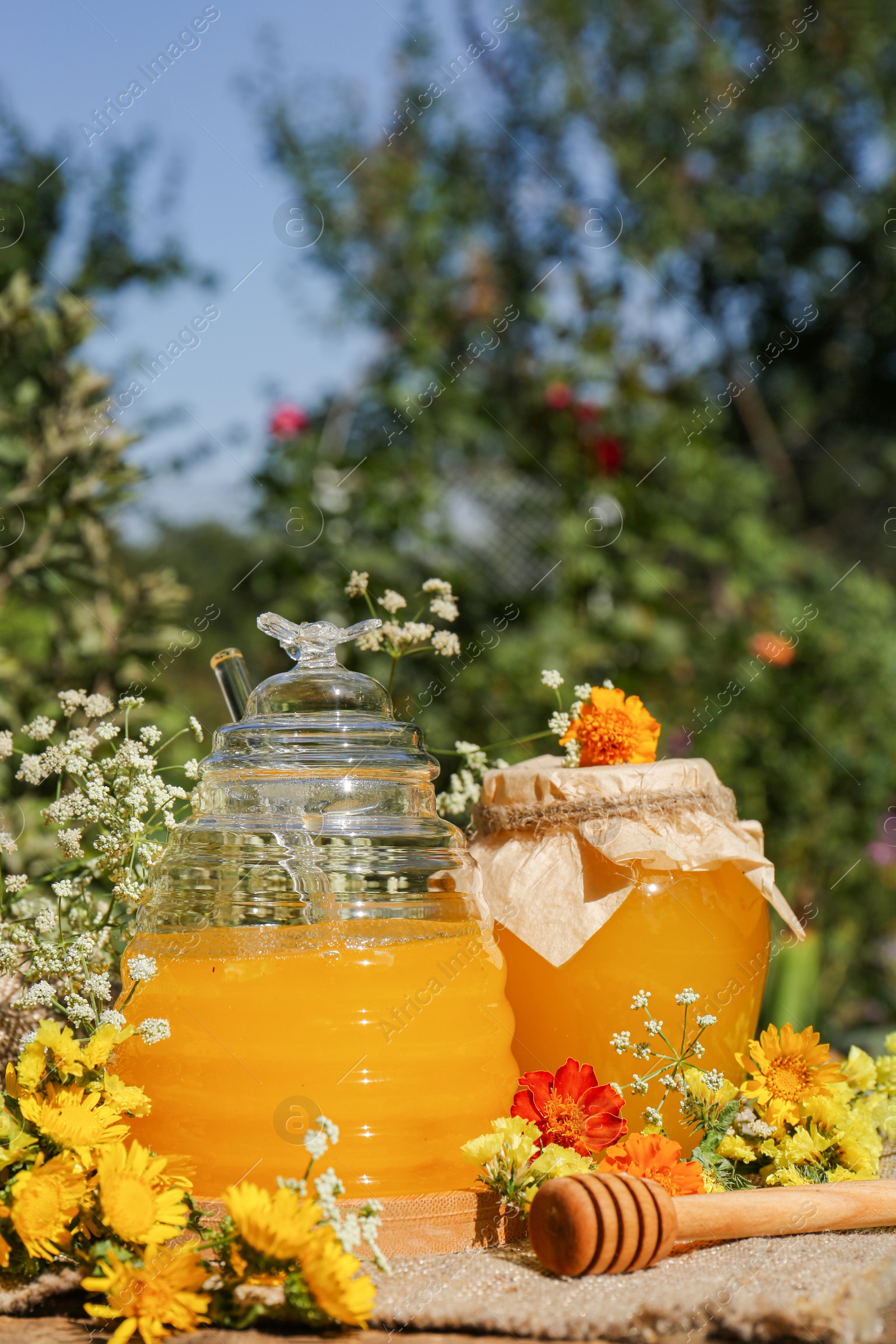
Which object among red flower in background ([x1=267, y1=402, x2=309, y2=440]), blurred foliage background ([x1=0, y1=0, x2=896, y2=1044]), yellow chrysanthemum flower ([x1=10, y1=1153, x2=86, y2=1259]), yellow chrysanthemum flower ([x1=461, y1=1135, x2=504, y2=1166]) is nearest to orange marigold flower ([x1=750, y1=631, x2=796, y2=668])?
blurred foliage background ([x1=0, y1=0, x2=896, y2=1044])

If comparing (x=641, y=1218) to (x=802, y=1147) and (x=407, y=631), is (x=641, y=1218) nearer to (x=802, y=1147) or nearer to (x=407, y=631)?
(x=802, y=1147)

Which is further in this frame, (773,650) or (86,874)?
(773,650)

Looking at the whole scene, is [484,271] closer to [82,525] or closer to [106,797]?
[82,525]

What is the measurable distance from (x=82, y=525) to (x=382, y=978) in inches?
54.3

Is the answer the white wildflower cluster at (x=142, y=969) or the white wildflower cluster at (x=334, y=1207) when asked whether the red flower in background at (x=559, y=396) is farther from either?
the white wildflower cluster at (x=334, y=1207)

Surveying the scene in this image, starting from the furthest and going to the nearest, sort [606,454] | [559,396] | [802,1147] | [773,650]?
1. [559,396]
2. [606,454]
3. [773,650]
4. [802,1147]

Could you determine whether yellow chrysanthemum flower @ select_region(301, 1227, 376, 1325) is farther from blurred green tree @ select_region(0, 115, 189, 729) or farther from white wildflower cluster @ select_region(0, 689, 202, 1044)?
blurred green tree @ select_region(0, 115, 189, 729)

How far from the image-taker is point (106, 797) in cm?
120

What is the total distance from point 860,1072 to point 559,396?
2477 mm

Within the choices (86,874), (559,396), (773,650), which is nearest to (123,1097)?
(86,874)

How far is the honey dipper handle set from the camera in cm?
100

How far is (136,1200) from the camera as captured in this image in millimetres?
883

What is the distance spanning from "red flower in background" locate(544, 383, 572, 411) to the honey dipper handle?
271 cm

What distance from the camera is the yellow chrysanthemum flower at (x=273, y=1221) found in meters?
0.84
